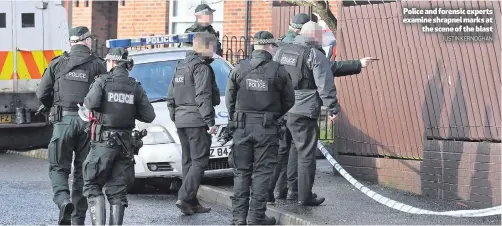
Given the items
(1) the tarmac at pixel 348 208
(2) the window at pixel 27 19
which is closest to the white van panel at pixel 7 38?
(2) the window at pixel 27 19

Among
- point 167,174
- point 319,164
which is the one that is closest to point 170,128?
point 167,174

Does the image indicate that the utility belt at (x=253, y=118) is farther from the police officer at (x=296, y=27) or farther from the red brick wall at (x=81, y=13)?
the red brick wall at (x=81, y=13)

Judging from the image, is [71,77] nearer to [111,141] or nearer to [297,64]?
[111,141]

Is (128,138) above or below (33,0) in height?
below

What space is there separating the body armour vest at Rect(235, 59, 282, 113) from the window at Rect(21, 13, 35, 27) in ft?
24.2

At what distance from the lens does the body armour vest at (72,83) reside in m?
9.39

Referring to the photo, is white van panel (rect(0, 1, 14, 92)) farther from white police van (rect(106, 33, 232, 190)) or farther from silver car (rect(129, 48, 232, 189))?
silver car (rect(129, 48, 232, 189))

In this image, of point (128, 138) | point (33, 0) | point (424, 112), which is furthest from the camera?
point (33, 0)

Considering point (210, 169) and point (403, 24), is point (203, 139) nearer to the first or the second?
point (210, 169)

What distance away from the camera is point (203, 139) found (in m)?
10.1

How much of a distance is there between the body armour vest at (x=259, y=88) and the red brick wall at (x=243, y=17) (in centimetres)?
993

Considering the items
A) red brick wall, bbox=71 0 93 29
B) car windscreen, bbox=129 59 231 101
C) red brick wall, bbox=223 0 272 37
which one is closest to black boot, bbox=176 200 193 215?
car windscreen, bbox=129 59 231 101

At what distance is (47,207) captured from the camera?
423 inches

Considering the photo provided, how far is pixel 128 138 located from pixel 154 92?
11.8ft
